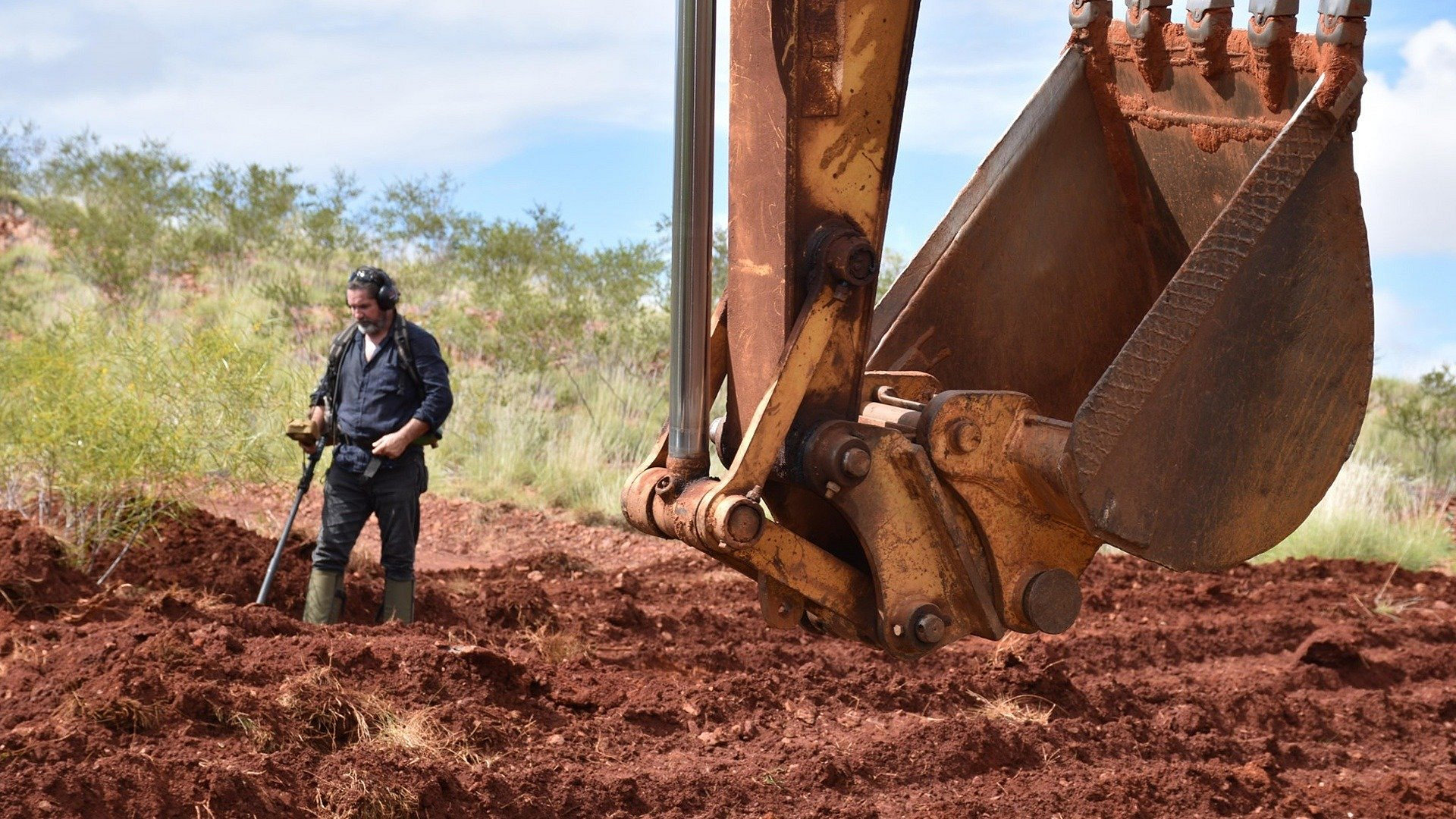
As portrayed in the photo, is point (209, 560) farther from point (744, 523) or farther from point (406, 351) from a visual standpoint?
point (744, 523)

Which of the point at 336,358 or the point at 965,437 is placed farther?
the point at 336,358

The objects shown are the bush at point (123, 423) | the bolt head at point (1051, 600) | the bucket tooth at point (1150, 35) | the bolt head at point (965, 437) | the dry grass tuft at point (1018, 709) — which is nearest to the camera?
the bolt head at point (965, 437)

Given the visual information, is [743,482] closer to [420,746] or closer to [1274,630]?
[420,746]

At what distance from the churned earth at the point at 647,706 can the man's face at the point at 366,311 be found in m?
1.49

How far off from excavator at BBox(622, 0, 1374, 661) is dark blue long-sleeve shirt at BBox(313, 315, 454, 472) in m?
3.77

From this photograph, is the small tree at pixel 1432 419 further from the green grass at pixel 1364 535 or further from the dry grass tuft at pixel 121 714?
the dry grass tuft at pixel 121 714

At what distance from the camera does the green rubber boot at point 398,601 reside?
23.6 ft

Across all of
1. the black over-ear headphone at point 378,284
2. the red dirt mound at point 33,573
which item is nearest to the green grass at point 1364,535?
the black over-ear headphone at point 378,284

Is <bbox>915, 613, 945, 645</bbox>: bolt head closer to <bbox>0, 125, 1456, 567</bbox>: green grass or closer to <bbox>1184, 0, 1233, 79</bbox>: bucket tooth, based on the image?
<bbox>1184, 0, 1233, 79</bbox>: bucket tooth

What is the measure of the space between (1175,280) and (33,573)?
5958 mm

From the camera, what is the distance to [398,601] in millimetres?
7215

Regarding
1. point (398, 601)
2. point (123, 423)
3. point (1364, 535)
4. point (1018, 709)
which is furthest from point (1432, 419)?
point (123, 423)

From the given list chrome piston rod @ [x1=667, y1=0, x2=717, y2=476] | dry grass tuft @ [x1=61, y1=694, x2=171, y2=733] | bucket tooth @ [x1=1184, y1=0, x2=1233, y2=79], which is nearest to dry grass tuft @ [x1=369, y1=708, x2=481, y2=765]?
dry grass tuft @ [x1=61, y1=694, x2=171, y2=733]

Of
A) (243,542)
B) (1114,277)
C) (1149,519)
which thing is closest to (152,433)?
(243,542)
